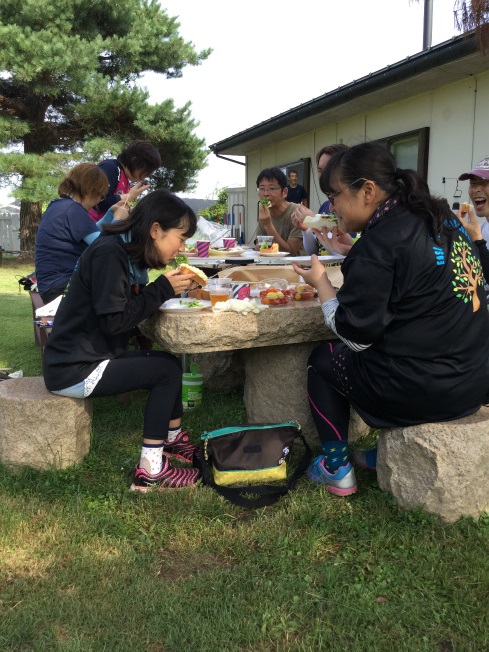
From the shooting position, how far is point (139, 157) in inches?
177

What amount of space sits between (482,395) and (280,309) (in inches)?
39.5

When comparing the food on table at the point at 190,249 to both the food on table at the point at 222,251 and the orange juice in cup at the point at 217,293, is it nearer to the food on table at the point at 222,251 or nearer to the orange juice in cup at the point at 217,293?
the food on table at the point at 222,251

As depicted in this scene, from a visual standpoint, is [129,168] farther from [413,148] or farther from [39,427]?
[413,148]

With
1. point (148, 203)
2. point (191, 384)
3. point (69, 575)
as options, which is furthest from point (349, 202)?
point (191, 384)

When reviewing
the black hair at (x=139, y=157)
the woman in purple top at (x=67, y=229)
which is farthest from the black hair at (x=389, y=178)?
the black hair at (x=139, y=157)

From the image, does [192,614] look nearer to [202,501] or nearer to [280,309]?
[202,501]

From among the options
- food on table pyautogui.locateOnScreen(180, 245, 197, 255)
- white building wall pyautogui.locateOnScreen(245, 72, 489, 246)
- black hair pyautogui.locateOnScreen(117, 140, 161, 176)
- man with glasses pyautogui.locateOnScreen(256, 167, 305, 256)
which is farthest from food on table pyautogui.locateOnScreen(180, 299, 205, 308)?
white building wall pyautogui.locateOnScreen(245, 72, 489, 246)

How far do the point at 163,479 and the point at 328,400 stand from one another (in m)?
0.86

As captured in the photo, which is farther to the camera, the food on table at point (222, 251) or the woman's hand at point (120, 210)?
the food on table at point (222, 251)

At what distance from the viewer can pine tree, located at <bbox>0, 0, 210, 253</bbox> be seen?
12539 millimetres

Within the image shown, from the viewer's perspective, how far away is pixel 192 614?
1835 millimetres

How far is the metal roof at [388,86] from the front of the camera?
571 centimetres

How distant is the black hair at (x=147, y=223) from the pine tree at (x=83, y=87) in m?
11.4

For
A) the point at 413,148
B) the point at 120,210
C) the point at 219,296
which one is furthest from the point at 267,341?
the point at 413,148
